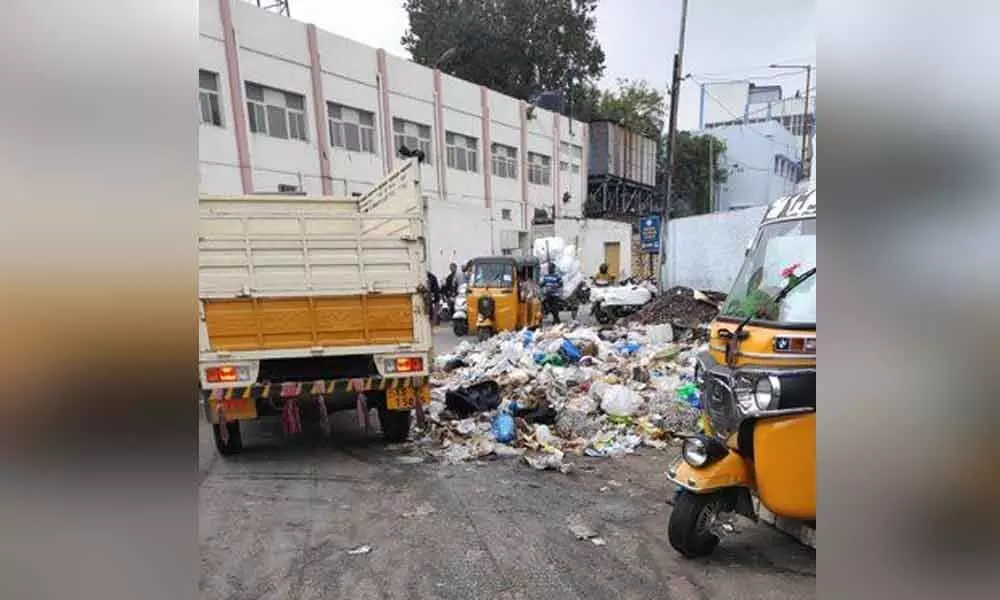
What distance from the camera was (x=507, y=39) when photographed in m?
30.0

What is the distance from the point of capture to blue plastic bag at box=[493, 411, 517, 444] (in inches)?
211

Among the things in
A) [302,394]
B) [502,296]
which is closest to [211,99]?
[502,296]

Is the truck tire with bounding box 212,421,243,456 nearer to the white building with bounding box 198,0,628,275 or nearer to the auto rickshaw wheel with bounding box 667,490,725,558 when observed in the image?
the auto rickshaw wheel with bounding box 667,490,725,558

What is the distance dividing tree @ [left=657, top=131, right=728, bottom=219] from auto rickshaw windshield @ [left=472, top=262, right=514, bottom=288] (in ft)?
74.4

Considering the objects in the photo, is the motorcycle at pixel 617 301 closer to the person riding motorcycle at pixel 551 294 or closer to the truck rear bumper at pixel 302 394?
the person riding motorcycle at pixel 551 294

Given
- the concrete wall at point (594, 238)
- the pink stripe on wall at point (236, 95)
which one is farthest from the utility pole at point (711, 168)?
the pink stripe on wall at point (236, 95)

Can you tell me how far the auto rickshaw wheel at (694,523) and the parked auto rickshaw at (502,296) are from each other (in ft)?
27.6

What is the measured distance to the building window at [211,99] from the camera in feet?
45.6

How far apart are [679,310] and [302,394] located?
9.53m

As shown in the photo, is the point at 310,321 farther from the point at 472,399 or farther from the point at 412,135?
the point at 412,135

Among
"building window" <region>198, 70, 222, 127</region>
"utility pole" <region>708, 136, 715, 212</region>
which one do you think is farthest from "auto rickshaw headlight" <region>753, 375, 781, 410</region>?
"utility pole" <region>708, 136, 715, 212</region>
